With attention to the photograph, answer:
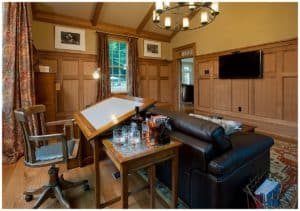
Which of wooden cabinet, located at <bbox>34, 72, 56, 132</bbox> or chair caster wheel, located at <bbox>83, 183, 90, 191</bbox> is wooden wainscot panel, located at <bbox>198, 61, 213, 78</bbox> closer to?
wooden cabinet, located at <bbox>34, 72, 56, 132</bbox>

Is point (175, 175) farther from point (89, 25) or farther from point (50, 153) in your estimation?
point (89, 25)

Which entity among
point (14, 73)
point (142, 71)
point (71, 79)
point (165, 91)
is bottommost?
point (165, 91)

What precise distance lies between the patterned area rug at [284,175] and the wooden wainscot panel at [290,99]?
2.72 feet

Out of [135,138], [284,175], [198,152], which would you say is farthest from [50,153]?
[284,175]

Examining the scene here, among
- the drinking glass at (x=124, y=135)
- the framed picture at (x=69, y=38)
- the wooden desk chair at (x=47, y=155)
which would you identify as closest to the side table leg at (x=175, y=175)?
the drinking glass at (x=124, y=135)

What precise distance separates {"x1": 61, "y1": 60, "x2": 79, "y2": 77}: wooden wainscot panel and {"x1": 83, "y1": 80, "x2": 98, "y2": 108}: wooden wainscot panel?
41cm

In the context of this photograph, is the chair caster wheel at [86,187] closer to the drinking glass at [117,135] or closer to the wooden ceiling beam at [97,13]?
the drinking glass at [117,135]

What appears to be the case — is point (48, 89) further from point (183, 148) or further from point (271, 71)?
point (271, 71)

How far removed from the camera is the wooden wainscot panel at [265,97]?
4.45 m

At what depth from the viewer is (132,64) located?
6.05 meters

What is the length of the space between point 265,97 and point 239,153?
3.59m

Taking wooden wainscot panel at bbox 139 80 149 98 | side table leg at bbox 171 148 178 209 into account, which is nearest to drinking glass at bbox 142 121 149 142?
side table leg at bbox 171 148 178 209

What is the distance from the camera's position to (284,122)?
4.27 metres

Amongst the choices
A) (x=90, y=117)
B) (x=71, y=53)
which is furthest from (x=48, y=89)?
(x=90, y=117)
